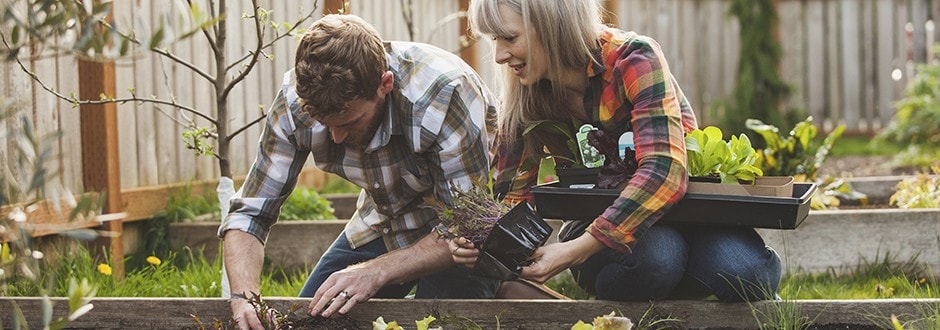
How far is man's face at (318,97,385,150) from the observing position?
2439 millimetres

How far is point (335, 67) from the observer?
235 centimetres

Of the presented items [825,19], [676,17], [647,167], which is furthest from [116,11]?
[825,19]

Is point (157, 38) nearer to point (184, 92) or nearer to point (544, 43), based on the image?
point (544, 43)

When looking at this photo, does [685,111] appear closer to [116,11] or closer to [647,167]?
[647,167]

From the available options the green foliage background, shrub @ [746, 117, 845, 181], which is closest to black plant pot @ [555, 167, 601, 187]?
shrub @ [746, 117, 845, 181]

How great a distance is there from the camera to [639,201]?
7.55ft

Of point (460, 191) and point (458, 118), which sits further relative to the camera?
point (458, 118)

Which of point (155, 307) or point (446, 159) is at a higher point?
point (446, 159)

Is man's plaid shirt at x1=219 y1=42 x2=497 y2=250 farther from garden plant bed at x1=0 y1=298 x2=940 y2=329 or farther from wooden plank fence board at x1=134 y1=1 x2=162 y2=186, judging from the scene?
wooden plank fence board at x1=134 y1=1 x2=162 y2=186

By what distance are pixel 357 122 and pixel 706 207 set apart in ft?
2.70

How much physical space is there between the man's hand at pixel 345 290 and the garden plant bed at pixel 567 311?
0.04m

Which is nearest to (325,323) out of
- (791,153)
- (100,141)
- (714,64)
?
(100,141)

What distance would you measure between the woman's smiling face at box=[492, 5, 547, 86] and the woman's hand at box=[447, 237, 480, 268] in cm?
39

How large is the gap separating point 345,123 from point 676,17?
24.4 feet
